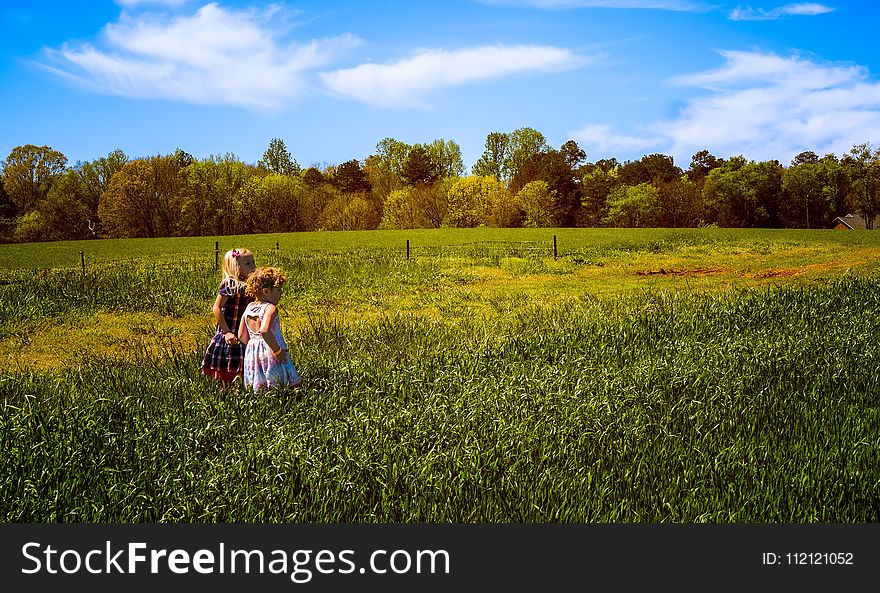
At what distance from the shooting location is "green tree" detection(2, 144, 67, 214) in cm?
5731

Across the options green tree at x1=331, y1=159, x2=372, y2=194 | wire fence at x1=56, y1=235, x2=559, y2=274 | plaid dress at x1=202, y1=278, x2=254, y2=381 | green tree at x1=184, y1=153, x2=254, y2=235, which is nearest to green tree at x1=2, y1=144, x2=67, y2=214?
green tree at x1=184, y1=153, x2=254, y2=235

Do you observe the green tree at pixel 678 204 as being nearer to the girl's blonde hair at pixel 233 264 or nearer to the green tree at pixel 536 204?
the green tree at pixel 536 204

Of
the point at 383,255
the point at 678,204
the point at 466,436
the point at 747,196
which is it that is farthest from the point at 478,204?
the point at 466,436

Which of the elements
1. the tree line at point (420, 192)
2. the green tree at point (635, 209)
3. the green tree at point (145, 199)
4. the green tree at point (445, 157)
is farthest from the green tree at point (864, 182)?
the green tree at point (145, 199)

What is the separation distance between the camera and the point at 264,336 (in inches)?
281

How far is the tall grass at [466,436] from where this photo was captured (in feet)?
17.8

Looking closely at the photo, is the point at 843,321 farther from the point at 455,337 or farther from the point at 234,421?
the point at 234,421

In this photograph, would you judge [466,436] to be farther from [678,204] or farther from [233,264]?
[678,204]

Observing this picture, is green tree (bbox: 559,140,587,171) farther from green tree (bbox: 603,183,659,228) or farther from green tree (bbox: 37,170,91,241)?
green tree (bbox: 37,170,91,241)

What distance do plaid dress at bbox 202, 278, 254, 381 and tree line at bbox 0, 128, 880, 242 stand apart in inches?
2104

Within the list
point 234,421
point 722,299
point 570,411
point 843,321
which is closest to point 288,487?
point 234,421

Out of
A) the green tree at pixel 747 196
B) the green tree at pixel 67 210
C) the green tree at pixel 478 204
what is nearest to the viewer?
the green tree at pixel 67 210

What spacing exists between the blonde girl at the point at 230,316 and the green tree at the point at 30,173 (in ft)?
187

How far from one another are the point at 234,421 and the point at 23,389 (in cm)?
342
